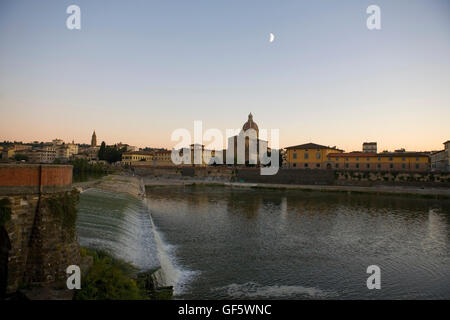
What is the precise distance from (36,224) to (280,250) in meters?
11.6

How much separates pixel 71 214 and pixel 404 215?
91.4 ft

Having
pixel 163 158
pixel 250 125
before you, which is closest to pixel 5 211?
pixel 250 125

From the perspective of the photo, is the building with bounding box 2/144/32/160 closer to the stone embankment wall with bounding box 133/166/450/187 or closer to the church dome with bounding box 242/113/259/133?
the stone embankment wall with bounding box 133/166/450/187

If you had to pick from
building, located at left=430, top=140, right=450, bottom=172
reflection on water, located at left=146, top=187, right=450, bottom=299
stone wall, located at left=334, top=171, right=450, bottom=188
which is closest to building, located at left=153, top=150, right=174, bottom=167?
stone wall, located at left=334, top=171, right=450, bottom=188

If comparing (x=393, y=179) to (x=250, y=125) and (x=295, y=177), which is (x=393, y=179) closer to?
(x=295, y=177)

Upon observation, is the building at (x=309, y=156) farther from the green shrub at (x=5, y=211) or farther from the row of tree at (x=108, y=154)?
the row of tree at (x=108, y=154)

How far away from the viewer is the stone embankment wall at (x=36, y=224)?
7617 mm

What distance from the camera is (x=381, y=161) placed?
53969mm

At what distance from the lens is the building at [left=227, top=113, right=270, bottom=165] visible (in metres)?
89.7

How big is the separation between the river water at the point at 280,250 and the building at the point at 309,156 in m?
31.5
